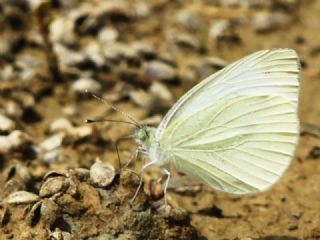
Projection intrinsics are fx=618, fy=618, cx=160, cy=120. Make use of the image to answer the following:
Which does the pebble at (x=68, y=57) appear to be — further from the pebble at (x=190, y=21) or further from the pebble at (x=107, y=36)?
the pebble at (x=190, y=21)

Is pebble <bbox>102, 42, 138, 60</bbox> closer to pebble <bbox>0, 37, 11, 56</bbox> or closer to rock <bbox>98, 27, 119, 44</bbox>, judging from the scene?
rock <bbox>98, 27, 119, 44</bbox>

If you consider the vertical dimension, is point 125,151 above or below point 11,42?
below

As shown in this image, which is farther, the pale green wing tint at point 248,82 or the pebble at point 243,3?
the pebble at point 243,3

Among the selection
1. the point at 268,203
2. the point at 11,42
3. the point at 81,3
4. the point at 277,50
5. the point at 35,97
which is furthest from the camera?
the point at 81,3

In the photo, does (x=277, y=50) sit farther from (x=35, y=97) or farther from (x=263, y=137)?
(x=35, y=97)

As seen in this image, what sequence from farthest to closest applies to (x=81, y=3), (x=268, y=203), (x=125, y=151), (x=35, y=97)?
(x=81, y=3), (x=35, y=97), (x=125, y=151), (x=268, y=203)

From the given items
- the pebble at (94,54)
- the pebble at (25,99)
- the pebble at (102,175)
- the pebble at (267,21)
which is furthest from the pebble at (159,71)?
the pebble at (102,175)

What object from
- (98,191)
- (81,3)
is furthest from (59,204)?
(81,3)
